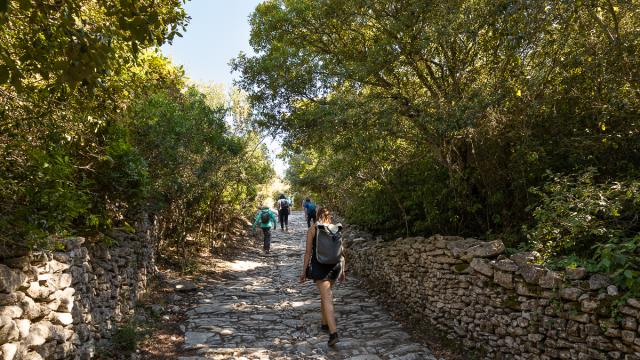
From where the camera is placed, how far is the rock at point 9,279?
3543 millimetres

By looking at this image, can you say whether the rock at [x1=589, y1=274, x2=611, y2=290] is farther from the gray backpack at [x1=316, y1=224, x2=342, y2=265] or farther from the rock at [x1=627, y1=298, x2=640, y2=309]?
the gray backpack at [x1=316, y1=224, x2=342, y2=265]

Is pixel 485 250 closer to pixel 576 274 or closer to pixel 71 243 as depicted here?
pixel 576 274

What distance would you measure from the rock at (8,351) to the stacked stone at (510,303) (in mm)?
5112

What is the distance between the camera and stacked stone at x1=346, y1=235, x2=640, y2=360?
4.23m

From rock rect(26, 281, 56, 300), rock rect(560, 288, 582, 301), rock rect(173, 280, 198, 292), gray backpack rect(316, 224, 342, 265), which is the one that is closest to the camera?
rock rect(26, 281, 56, 300)

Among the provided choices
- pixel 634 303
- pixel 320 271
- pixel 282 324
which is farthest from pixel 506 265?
pixel 282 324

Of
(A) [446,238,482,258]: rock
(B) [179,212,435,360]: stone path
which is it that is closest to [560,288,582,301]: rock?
(A) [446,238,482,258]: rock

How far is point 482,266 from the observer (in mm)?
6082

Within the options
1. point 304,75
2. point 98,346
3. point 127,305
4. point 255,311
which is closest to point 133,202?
point 127,305

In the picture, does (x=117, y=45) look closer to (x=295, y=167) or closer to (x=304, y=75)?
(x=304, y=75)

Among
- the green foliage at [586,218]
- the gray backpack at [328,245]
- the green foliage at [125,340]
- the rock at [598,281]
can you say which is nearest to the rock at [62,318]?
the green foliage at [125,340]

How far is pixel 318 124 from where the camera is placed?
9.44m

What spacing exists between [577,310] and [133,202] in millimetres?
6610

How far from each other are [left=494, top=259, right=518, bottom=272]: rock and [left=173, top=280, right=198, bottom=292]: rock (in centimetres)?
662
